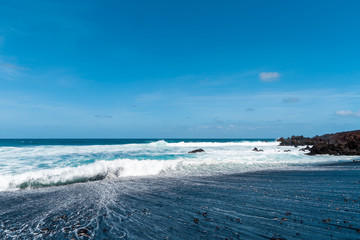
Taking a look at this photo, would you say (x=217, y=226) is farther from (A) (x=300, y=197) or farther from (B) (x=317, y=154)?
(B) (x=317, y=154)

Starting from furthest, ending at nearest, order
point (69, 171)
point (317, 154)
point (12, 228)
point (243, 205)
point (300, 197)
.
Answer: point (317, 154), point (69, 171), point (300, 197), point (243, 205), point (12, 228)

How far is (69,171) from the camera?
45.4 ft

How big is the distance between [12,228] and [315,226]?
7.64 meters

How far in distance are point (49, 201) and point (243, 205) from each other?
735 centimetres

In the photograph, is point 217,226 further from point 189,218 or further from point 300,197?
point 300,197

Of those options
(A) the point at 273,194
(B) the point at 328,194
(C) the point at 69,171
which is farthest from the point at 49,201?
(B) the point at 328,194

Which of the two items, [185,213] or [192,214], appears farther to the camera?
[185,213]

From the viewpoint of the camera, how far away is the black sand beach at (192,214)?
497cm

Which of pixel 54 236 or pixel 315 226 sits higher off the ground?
pixel 315 226

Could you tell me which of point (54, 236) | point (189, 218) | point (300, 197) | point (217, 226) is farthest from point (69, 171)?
point (300, 197)

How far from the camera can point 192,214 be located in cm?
629

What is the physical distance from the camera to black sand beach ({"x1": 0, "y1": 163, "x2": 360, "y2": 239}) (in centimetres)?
497

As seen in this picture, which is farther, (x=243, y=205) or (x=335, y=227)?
(x=243, y=205)

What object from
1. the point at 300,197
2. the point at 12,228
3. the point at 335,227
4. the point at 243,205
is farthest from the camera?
the point at 300,197
